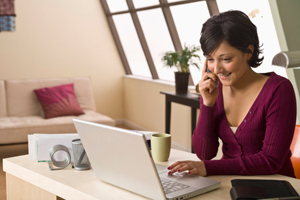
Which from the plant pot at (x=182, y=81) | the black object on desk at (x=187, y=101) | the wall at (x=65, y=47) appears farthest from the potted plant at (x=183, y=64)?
the wall at (x=65, y=47)

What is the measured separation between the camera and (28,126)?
4305 mm

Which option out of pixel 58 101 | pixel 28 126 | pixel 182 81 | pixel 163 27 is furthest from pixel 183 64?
pixel 28 126

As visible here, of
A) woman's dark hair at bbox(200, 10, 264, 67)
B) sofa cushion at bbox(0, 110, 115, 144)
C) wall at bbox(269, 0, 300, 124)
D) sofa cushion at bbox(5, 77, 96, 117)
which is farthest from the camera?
sofa cushion at bbox(5, 77, 96, 117)

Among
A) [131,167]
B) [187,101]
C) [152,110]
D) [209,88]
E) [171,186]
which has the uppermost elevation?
[209,88]

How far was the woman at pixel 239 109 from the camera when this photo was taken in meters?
1.45

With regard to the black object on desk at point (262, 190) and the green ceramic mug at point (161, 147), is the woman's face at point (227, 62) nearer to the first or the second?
the green ceramic mug at point (161, 147)

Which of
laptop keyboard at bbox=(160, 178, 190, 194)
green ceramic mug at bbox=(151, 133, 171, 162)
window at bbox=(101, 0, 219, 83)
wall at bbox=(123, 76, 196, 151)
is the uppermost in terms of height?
window at bbox=(101, 0, 219, 83)

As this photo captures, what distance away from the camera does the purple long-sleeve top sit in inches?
57.0

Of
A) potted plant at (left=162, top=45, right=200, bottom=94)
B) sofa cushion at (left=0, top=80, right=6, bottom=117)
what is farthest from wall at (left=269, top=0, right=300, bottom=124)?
sofa cushion at (left=0, top=80, right=6, bottom=117)

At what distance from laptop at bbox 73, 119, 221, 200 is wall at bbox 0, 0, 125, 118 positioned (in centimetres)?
456

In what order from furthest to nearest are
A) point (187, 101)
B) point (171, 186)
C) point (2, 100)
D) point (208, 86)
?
point (2, 100)
point (187, 101)
point (208, 86)
point (171, 186)

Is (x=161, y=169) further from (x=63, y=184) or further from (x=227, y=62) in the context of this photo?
(x=227, y=62)

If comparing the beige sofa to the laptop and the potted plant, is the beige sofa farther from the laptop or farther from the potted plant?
the laptop

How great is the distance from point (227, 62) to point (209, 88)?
15 centimetres
